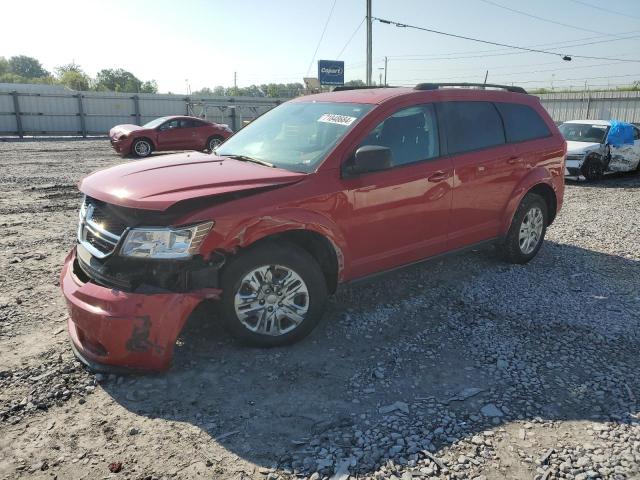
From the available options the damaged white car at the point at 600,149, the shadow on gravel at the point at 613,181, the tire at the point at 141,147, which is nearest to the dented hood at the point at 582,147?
the damaged white car at the point at 600,149

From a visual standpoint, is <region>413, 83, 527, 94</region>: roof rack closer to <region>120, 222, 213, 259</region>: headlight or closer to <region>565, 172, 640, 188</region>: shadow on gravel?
<region>120, 222, 213, 259</region>: headlight

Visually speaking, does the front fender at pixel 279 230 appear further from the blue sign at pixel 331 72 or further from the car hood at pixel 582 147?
the blue sign at pixel 331 72

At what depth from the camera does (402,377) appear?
3359 millimetres

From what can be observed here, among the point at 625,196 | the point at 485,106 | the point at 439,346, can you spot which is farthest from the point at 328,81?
the point at 439,346

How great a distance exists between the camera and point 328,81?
25.4 m

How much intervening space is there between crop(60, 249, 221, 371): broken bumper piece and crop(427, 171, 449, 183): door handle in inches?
85.9

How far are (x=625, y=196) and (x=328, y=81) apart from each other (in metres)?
17.6

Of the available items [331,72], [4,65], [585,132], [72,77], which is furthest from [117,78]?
[585,132]

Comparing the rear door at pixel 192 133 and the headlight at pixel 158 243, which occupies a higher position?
the rear door at pixel 192 133

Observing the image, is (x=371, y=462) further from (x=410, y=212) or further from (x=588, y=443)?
(x=410, y=212)

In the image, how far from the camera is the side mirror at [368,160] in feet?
12.1

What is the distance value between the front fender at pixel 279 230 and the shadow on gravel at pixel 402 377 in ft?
2.56

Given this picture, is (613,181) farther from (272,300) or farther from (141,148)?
(141,148)

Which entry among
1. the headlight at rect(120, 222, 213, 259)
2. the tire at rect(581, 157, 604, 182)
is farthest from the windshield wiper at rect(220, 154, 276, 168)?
the tire at rect(581, 157, 604, 182)
